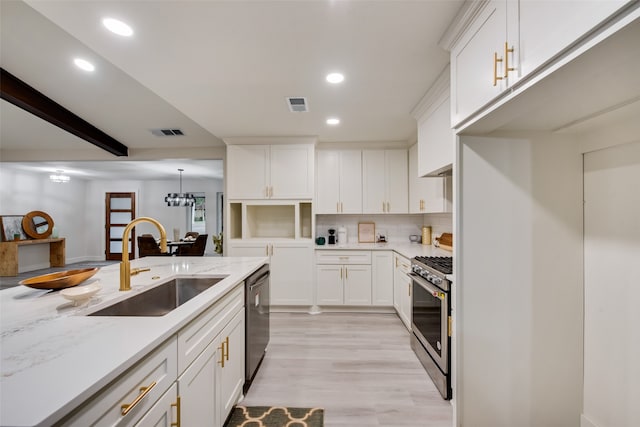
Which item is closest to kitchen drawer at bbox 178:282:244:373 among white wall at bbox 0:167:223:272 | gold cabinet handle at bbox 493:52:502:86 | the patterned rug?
the patterned rug

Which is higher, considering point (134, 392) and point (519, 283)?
point (519, 283)

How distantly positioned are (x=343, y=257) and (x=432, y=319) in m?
1.74

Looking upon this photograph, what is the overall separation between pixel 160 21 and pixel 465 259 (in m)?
2.22

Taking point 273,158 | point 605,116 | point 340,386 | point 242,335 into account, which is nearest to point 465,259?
point 605,116

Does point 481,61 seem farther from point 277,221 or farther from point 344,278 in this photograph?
point 277,221

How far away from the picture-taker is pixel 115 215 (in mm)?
8625

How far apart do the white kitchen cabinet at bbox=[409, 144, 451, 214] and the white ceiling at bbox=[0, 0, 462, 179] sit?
45 cm

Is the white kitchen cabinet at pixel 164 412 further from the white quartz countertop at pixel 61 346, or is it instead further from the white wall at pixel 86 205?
the white wall at pixel 86 205

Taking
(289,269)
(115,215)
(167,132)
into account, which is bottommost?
(289,269)

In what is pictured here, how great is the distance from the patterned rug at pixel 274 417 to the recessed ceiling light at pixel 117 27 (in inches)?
99.1

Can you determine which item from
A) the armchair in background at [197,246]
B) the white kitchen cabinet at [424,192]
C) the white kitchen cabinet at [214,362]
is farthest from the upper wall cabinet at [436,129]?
the armchair in background at [197,246]

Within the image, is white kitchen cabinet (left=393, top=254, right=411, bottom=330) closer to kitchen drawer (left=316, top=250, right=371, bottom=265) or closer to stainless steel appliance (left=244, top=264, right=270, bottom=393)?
kitchen drawer (left=316, top=250, right=371, bottom=265)

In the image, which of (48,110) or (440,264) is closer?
(440,264)

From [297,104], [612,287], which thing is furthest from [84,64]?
[612,287]
